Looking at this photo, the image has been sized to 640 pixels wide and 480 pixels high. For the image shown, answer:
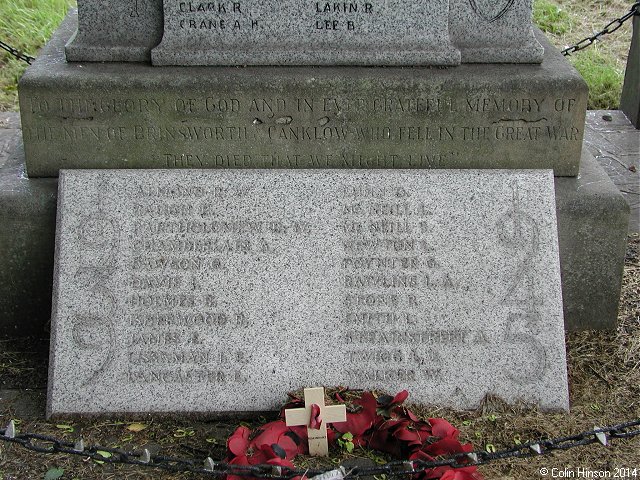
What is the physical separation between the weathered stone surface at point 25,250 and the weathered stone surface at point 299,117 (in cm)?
13

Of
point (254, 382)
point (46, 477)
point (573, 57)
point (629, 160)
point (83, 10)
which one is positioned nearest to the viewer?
point (46, 477)

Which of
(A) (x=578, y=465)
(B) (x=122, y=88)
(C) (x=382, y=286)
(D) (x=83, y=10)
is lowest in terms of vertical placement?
(A) (x=578, y=465)

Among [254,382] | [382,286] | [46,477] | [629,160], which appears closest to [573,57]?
[629,160]

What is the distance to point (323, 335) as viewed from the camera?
3777 mm

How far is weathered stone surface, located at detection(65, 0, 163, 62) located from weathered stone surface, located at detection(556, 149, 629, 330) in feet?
6.45

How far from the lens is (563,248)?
4129mm

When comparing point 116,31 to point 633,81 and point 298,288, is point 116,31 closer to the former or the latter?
point 298,288

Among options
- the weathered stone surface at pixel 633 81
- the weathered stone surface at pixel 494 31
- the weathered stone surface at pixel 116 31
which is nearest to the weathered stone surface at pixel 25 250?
the weathered stone surface at pixel 116 31

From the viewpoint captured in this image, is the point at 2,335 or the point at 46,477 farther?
the point at 2,335

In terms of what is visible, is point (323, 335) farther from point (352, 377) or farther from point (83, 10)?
point (83, 10)

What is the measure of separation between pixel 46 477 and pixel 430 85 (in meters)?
2.23

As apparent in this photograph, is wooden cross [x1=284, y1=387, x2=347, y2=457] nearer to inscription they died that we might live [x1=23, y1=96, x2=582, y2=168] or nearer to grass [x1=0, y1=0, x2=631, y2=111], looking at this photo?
inscription they died that we might live [x1=23, y1=96, x2=582, y2=168]

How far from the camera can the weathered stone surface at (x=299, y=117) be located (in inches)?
155

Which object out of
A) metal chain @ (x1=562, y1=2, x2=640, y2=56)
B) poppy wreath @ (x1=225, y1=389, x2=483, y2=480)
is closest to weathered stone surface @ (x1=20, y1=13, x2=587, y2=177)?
poppy wreath @ (x1=225, y1=389, x2=483, y2=480)
